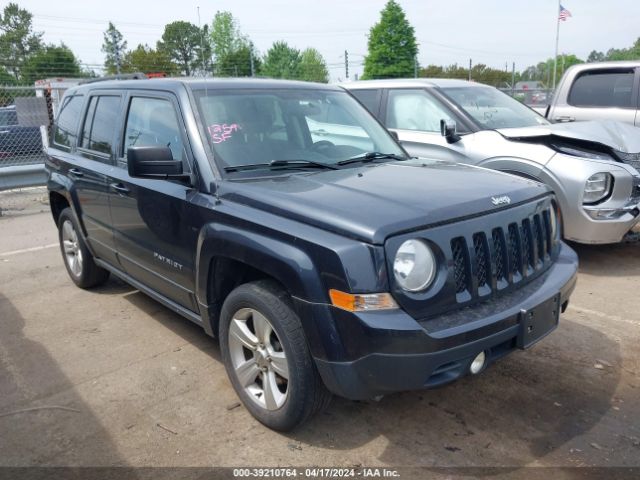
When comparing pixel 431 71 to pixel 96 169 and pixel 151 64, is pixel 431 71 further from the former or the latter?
pixel 96 169

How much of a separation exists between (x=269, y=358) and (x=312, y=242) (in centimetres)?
76

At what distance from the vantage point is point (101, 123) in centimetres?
448

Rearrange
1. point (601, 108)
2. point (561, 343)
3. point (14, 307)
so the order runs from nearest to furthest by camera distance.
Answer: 1. point (561, 343)
2. point (14, 307)
3. point (601, 108)

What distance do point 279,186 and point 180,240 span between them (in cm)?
79

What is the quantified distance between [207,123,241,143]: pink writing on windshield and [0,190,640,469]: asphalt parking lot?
153 centimetres

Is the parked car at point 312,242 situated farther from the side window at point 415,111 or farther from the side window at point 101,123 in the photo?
the side window at point 415,111

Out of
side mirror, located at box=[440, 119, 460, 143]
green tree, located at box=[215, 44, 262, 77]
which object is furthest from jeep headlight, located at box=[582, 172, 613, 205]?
green tree, located at box=[215, 44, 262, 77]

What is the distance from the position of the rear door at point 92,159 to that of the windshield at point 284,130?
1.18m

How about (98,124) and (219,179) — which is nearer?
(219,179)

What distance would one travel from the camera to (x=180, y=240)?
11.3 feet

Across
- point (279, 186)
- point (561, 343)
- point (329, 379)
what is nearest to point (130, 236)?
point (279, 186)

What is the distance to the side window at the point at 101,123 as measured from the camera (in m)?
4.30

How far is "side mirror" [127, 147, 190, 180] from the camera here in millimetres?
3201

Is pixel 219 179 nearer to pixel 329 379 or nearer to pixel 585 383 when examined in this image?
pixel 329 379
